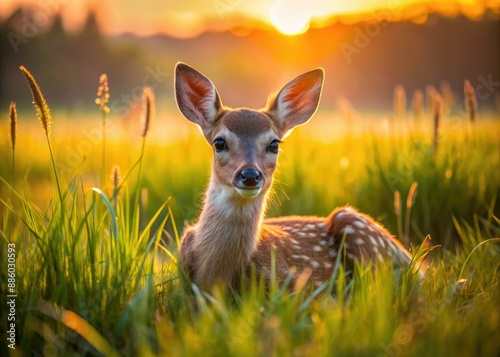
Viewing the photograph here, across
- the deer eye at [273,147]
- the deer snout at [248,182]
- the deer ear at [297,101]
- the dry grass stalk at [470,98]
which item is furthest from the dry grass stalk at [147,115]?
the dry grass stalk at [470,98]

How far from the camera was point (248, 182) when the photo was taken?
13.2 ft

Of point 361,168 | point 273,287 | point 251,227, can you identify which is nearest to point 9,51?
point 361,168

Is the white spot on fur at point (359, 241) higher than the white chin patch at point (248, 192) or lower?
lower

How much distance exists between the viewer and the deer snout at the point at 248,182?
4.04 m

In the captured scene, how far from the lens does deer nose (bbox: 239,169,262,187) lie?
13.2ft

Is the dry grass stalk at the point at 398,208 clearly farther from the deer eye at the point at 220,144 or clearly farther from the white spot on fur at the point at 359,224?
the deer eye at the point at 220,144

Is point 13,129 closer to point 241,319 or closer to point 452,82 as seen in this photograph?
point 241,319

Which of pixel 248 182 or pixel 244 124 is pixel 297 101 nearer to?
pixel 244 124

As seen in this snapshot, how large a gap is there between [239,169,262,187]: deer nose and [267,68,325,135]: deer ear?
1062mm

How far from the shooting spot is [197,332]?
3006 mm

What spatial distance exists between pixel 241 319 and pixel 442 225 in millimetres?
3543

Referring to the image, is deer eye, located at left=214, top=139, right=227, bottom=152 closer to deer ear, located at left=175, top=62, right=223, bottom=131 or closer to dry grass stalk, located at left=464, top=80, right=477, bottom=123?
deer ear, located at left=175, top=62, right=223, bottom=131

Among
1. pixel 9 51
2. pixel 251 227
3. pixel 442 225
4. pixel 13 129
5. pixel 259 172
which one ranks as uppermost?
pixel 9 51

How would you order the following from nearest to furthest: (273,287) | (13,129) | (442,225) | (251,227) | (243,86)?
(273,287)
(13,129)
(251,227)
(442,225)
(243,86)
